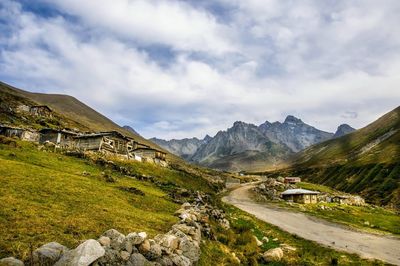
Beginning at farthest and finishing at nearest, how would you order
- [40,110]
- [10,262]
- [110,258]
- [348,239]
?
[40,110]
[348,239]
[110,258]
[10,262]

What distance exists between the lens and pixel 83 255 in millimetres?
14000

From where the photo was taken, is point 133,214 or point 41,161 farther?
point 41,161

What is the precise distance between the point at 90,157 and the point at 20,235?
48.5 meters

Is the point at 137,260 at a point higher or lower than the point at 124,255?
lower

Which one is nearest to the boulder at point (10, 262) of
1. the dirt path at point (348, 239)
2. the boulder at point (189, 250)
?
the boulder at point (189, 250)

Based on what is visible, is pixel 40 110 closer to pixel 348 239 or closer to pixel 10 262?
pixel 348 239

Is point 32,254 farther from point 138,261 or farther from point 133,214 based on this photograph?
point 133,214

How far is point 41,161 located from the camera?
47375 millimetres

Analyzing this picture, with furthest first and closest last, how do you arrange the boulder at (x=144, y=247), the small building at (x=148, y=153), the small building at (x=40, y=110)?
1. the small building at (x=40, y=110)
2. the small building at (x=148, y=153)
3. the boulder at (x=144, y=247)

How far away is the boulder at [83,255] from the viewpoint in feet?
44.9

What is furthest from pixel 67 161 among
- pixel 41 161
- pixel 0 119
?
pixel 0 119

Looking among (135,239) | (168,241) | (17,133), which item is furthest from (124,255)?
(17,133)

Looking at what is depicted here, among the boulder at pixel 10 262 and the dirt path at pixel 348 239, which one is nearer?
the boulder at pixel 10 262

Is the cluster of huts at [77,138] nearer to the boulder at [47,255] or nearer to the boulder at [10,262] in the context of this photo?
the boulder at [47,255]
